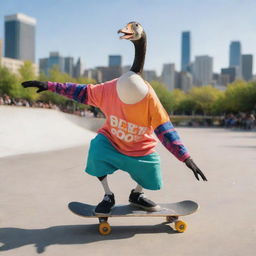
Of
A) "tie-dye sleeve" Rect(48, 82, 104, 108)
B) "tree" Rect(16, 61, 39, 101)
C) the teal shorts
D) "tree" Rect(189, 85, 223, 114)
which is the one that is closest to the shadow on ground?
the teal shorts

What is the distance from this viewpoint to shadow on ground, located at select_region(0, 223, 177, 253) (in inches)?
147

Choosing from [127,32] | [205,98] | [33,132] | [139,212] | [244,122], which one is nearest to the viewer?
[127,32]

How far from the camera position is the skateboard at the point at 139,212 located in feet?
13.5

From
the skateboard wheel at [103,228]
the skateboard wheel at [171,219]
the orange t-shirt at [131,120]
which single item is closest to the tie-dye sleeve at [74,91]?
the orange t-shirt at [131,120]

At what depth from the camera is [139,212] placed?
4230mm

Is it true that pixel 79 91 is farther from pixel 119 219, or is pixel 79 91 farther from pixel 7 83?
pixel 7 83

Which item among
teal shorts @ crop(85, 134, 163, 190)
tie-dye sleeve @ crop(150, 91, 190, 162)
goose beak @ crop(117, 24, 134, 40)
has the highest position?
goose beak @ crop(117, 24, 134, 40)

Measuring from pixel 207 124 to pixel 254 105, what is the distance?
7.49 m

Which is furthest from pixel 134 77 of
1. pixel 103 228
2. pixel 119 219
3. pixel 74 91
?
pixel 119 219

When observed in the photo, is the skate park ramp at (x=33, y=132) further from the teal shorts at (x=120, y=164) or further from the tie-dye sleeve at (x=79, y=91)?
the teal shorts at (x=120, y=164)

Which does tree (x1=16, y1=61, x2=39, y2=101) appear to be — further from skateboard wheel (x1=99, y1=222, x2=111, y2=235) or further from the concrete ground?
skateboard wheel (x1=99, y1=222, x2=111, y2=235)

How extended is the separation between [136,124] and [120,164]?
0.50 metres

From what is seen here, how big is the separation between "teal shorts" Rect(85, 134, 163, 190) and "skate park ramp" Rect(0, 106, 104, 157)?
24.8 ft

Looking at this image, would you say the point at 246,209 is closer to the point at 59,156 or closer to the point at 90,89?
the point at 90,89
